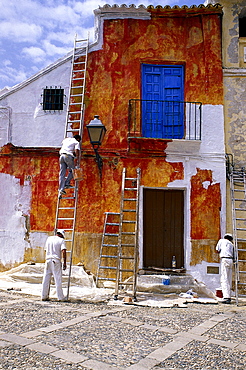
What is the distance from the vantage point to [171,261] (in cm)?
922

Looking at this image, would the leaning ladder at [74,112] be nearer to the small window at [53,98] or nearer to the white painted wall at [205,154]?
the small window at [53,98]

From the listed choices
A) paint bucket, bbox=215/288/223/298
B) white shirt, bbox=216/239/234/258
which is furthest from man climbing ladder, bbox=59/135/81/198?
paint bucket, bbox=215/288/223/298

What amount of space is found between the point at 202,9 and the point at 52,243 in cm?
674

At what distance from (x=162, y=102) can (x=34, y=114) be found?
10.5 feet

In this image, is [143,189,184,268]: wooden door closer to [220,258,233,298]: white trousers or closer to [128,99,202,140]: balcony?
[220,258,233,298]: white trousers

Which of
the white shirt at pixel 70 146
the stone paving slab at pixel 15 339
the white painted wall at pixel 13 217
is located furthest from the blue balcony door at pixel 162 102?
the stone paving slab at pixel 15 339

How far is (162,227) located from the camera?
9344 mm

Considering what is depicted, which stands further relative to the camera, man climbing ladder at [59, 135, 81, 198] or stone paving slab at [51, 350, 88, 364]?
man climbing ladder at [59, 135, 81, 198]

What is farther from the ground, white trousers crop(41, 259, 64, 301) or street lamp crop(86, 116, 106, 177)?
street lamp crop(86, 116, 106, 177)

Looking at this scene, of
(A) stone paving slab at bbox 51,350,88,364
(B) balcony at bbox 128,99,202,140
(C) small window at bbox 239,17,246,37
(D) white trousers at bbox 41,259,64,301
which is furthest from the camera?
(C) small window at bbox 239,17,246,37

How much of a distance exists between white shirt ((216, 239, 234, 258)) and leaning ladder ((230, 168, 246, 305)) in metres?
0.19

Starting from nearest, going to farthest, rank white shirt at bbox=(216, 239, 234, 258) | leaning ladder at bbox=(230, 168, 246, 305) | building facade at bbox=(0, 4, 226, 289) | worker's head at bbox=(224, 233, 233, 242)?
white shirt at bbox=(216, 239, 234, 258) < worker's head at bbox=(224, 233, 233, 242) < leaning ladder at bbox=(230, 168, 246, 305) < building facade at bbox=(0, 4, 226, 289)

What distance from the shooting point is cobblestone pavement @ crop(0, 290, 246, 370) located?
3.98 meters

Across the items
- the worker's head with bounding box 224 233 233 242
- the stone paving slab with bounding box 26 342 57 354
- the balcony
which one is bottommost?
the stone paving slab with bounding box 26 342 57 354
